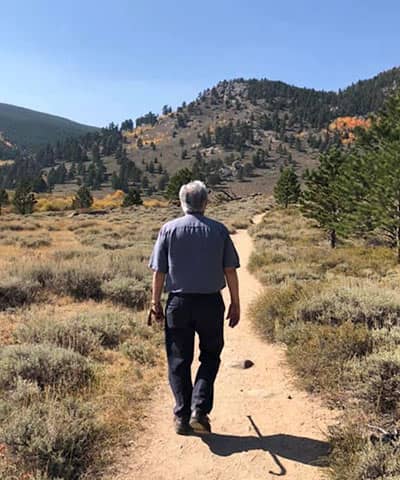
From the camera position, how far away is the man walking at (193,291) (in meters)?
3.93

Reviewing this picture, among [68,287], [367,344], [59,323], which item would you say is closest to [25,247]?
[68,287]

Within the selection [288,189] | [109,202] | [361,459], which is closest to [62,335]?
[361,459]

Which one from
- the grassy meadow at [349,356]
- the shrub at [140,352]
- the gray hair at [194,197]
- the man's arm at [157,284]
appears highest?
the gray hair at [194,197]

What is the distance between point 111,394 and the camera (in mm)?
4711

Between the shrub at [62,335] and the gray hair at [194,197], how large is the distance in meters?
2.98

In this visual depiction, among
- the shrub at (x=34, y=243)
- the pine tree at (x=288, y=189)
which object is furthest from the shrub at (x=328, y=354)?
the pine tree at (x=288, y=189)

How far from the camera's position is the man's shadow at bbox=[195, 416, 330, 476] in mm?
3732

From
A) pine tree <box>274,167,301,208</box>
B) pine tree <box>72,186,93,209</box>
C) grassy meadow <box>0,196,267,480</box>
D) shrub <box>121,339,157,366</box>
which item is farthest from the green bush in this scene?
pine tree <box>72,186,93,209</box>

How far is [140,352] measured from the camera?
611 cm

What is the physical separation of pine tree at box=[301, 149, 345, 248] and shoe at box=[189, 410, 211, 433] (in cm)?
1879

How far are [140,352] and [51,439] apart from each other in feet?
8.78

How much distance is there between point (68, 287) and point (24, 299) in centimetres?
95

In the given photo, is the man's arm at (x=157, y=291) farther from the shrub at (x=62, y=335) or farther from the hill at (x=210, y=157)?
the hill at (x=210, y=157)

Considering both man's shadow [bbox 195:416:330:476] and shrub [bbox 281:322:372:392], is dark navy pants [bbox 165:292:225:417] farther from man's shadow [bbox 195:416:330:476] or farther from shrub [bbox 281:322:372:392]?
shrub [bbox 281:322:372:392]
